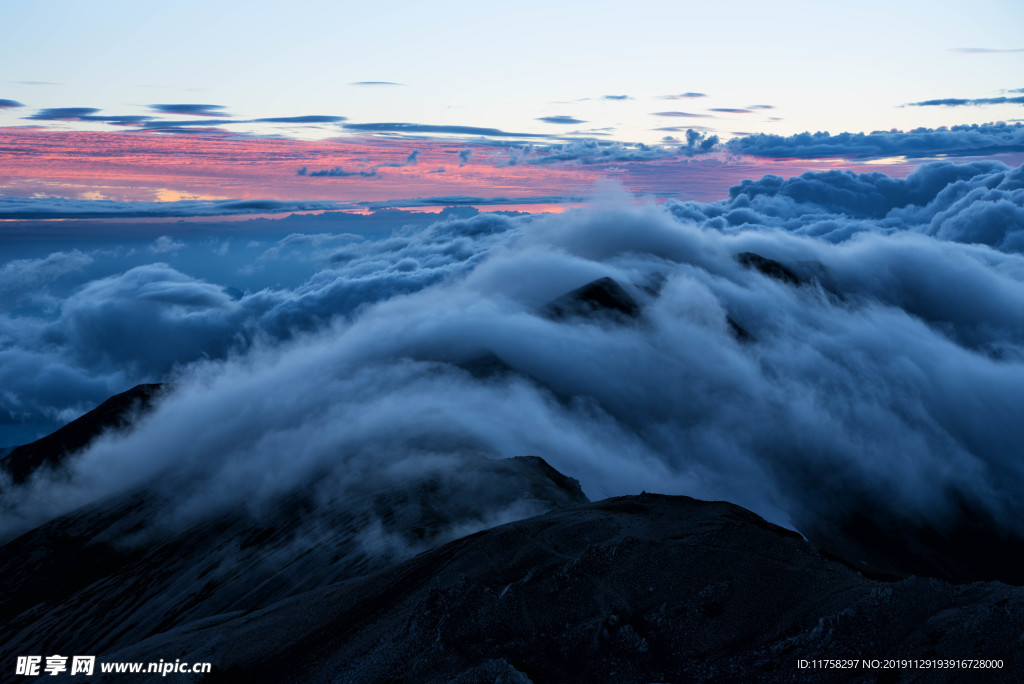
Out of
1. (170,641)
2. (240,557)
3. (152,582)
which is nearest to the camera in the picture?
(170,641)

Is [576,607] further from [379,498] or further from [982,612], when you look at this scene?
[379,498]

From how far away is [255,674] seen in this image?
33.1 m

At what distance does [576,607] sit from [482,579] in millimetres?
6146

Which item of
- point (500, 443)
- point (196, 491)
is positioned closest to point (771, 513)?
point (500, 443)

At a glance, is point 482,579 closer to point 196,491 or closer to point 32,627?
point 32,627

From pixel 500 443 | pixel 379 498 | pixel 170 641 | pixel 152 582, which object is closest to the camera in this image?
pixel 170 641

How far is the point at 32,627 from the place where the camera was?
105 meters

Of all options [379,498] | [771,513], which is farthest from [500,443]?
[771,513]

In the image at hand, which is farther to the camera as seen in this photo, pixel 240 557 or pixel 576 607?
pixel 240 557

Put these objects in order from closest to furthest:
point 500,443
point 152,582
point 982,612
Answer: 1. point 982,612
2. point 152,582
3. point 500,443

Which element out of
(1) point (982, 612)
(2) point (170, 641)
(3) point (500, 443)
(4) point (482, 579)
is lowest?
(3) point (500, 443)

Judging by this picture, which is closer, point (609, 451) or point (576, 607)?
point (576, 607)

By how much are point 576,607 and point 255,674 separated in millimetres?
16722

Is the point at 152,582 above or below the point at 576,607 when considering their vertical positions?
below
